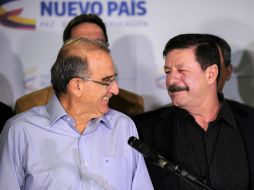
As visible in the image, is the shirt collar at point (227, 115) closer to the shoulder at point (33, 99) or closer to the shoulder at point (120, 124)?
the shoulder at point (120, 124)

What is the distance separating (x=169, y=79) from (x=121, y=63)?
1108 mm

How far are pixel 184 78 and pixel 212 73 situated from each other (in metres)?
0.20

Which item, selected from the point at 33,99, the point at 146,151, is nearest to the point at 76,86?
the point at 146,151

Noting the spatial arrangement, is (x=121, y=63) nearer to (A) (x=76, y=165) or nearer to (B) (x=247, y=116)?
(B) (x=247, y=116)

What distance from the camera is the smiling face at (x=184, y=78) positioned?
2.59 meters

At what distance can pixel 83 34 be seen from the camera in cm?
320

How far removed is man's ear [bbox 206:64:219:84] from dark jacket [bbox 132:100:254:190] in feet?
0.70

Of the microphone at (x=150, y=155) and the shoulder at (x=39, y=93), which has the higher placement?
the microphone at (x=150, y=155)

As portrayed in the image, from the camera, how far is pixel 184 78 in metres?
2.59

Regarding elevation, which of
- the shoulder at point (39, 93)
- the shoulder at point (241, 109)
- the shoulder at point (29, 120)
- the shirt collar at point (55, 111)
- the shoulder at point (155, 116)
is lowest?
the shoulder at point (39, 93)

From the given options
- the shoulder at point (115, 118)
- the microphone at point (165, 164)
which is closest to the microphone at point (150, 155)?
the microphone at point (165, 164)

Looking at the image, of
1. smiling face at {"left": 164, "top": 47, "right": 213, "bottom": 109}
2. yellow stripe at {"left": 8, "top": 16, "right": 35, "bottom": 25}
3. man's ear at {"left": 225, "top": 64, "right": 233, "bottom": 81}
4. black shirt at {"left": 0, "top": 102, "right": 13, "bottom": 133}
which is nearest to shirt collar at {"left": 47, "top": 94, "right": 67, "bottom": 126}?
smiling face at {"left": 164, "top": 47, "right": 213, "bottom": 109}

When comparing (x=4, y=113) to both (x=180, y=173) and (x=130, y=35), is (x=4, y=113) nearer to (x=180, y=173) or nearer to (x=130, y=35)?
(x=130, y=35)

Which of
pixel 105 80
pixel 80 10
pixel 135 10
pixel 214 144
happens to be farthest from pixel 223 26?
pixel 105 80
